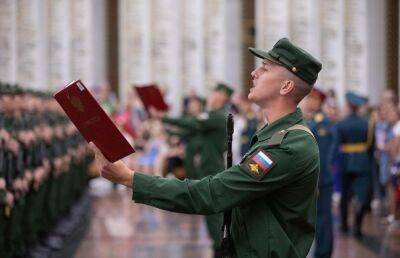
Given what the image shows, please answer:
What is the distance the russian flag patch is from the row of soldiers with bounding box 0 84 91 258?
158 inches

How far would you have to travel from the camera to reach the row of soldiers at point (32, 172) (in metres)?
8.19

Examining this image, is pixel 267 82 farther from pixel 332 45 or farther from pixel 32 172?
pixel 332 45

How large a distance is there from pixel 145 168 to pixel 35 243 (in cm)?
969

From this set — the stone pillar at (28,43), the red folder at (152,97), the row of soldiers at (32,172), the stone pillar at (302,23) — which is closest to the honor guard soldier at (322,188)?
the red folder at (152,97)

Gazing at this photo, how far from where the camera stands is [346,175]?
1324 centimetres

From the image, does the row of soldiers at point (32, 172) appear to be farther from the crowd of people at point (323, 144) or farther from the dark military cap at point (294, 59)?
the dark military cap at point (294, 59)

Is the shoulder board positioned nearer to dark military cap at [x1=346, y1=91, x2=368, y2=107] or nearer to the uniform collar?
the uniform collar

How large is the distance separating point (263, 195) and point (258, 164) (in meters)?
0.13

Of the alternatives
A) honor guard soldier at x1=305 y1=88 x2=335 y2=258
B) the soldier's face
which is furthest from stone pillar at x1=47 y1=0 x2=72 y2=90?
the soldier's face

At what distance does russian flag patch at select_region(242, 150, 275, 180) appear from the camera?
3850 mm

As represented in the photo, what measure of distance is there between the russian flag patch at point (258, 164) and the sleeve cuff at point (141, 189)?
1.33ft

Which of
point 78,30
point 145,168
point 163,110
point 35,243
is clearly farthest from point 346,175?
point 78,30

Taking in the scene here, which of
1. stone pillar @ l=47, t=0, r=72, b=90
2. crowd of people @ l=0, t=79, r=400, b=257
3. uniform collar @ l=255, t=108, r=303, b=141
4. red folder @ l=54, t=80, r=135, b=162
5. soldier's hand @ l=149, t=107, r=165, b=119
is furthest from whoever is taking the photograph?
stone pillar @ l=47, t=0, r=72, b=90

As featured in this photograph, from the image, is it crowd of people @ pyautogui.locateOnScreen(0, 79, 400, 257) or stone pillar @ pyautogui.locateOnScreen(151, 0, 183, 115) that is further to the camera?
stone pillar @ pyautogui.locateOnScreen(151, 0, 183, 115)
